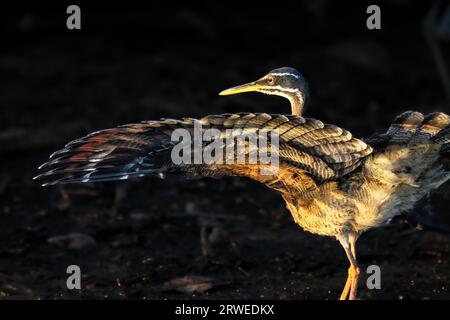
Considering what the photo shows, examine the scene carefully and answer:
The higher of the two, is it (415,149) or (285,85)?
(285,85)

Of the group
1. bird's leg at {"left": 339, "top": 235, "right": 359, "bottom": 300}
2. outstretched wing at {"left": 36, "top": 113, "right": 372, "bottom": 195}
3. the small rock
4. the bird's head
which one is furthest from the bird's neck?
the small rock

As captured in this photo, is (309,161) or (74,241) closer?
(309,161)

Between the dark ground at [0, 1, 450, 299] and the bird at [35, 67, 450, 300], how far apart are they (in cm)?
105

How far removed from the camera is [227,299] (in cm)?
927

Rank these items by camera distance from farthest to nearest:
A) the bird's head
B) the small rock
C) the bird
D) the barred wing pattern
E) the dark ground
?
1. the small rock
2. the dark ground
3. the bird's head
4. the barred wing pattern
5. the bird

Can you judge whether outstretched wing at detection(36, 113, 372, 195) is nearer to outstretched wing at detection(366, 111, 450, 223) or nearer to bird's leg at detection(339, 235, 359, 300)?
outstretched wing at detection(366, 111, 450, 223)

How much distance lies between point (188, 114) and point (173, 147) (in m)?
6.16

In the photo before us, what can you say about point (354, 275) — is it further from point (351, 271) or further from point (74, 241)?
point (74, 241)

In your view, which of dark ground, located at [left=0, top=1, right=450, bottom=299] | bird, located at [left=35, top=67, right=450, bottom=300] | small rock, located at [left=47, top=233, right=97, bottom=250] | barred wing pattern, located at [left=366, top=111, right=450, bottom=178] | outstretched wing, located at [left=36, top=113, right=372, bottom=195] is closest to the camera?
outstretched wing, located at [left=36, top=113, right=372, bottom=195]

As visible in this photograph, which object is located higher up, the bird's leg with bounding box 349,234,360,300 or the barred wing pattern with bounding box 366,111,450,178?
the barred wing pattern with bounding box 366,111,450,178

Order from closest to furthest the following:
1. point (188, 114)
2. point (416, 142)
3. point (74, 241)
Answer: point (416, 142) → point (74, 241) → point (188, 114)

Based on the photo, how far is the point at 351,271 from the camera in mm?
8914

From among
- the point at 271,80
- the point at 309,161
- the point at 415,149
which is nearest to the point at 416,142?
the point at 415,149

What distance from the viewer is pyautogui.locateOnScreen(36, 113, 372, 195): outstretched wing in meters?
7.18
